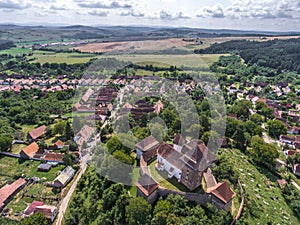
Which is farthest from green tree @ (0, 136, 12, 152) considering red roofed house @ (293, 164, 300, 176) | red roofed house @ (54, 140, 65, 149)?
red roofed house @ (293, 164, 300, 176)

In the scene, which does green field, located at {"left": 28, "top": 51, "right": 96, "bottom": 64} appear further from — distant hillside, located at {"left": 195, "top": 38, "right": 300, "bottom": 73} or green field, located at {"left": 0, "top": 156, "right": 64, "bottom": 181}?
green field, located at {"left": 0, "top": 156, "right": 64, "bottom": 181}

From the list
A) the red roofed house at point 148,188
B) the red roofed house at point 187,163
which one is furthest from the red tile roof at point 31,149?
the red roofed house at point 187,163

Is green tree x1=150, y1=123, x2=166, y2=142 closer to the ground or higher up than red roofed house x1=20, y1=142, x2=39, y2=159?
higher up

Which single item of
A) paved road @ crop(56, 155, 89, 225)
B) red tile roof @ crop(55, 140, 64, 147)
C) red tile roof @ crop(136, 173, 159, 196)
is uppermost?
red tile roof @ crop(136, 173, 159, 196)

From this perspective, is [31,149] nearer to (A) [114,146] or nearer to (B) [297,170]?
(A) [114,146]

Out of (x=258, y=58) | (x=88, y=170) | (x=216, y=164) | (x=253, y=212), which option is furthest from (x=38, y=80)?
(x=258, y=58)

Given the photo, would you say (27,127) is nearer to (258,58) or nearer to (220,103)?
(220,103)

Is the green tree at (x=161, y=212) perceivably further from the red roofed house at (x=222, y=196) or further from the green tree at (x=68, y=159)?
the green tree at (x=68, y=159)

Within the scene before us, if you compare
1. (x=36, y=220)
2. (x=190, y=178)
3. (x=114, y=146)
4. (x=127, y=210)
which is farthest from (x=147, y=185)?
(x=36, y=220)
